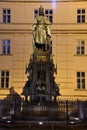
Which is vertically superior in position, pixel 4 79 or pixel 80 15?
pixel 80 15

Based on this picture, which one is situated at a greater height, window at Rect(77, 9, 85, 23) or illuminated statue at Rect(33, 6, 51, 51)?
window at Rect(77, 9, 85, 23)

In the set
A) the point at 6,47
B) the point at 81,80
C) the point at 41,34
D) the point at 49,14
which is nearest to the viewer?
the point at 41,34

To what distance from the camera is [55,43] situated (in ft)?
117

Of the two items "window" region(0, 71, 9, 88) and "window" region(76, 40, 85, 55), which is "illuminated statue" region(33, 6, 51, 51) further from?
"window" region(0, 71, 9, 88)

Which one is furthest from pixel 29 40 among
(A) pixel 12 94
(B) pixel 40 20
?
(B) pixel 40 20

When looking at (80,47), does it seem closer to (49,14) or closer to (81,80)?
(81,80)

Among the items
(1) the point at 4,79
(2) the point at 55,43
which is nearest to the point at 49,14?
(2) the point at 55,43

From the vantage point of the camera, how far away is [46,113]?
1906cm

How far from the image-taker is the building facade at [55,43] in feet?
116

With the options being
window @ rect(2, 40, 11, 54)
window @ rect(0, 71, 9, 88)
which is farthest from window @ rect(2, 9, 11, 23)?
window @ rect(0, 71, 9, 88)

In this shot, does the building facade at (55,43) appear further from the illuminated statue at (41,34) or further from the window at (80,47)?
the illuminated statue at (41,34)

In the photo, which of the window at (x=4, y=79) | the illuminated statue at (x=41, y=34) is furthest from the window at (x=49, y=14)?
the illuminated statue at (x=41, y=34)

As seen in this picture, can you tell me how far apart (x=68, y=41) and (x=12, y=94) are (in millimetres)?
6577

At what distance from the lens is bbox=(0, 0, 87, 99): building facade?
35.4 meters
